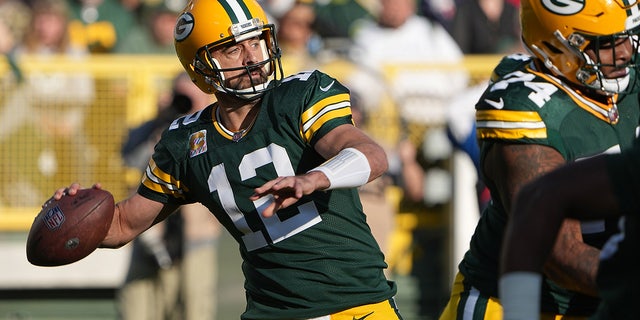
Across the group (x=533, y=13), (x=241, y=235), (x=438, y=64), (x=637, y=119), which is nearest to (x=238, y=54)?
(x=241, y=235)

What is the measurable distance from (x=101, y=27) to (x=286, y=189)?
6.30 m

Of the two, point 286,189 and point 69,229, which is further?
point 69,229

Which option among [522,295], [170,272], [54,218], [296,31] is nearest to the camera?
[522,295]

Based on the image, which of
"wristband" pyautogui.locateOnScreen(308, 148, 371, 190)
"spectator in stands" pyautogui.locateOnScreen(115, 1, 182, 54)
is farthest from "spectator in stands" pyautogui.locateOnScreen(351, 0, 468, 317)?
"wristband" pyautogui.locateOnScreen(308, 148, 371, 190)

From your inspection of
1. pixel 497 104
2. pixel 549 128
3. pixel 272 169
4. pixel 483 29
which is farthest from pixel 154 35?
pixel 549 128

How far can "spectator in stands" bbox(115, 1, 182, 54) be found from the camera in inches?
366

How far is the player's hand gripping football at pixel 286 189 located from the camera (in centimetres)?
352

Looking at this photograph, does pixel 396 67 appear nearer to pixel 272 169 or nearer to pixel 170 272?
pixel 170 272

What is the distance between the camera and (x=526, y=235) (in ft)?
9.07

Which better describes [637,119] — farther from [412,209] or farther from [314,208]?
[412,209]

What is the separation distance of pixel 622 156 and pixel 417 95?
237 inches

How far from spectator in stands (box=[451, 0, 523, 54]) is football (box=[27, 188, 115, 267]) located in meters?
5.25

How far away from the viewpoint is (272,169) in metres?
4.31

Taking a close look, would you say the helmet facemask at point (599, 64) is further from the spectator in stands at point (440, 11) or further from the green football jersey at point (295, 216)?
the spectator in stands at point (440, 11)
